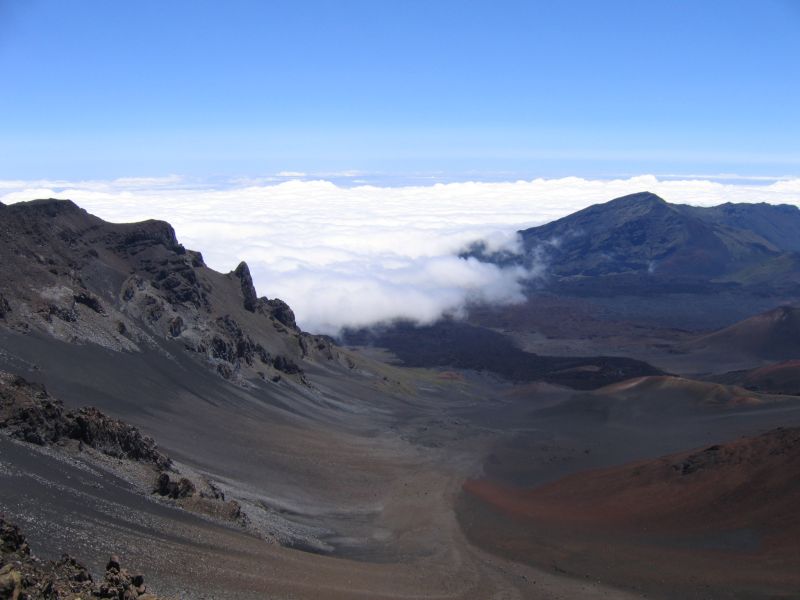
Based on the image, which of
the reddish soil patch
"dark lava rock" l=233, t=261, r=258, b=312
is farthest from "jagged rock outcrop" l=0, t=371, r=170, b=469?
"dark lava rock" l=233, t=261, r=258, b=312

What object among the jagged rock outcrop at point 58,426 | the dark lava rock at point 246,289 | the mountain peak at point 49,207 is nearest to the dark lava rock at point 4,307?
the jagged rock outcrop at point 58,426

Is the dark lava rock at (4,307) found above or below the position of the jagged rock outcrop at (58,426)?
above

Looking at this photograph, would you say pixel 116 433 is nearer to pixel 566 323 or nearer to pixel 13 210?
pixel 13 210

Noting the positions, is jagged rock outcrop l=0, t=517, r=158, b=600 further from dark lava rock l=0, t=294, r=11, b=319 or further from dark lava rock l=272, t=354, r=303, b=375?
dark lava rock l=272, t=354, r=303, b=375

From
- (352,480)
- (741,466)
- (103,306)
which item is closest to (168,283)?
(103,306)

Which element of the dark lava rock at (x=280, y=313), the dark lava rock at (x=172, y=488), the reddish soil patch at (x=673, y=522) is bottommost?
the reddish soil patch at (x=673, y=522)

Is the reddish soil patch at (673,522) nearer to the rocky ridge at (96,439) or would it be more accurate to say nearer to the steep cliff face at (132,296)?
the rocky ridge at (96,439)
